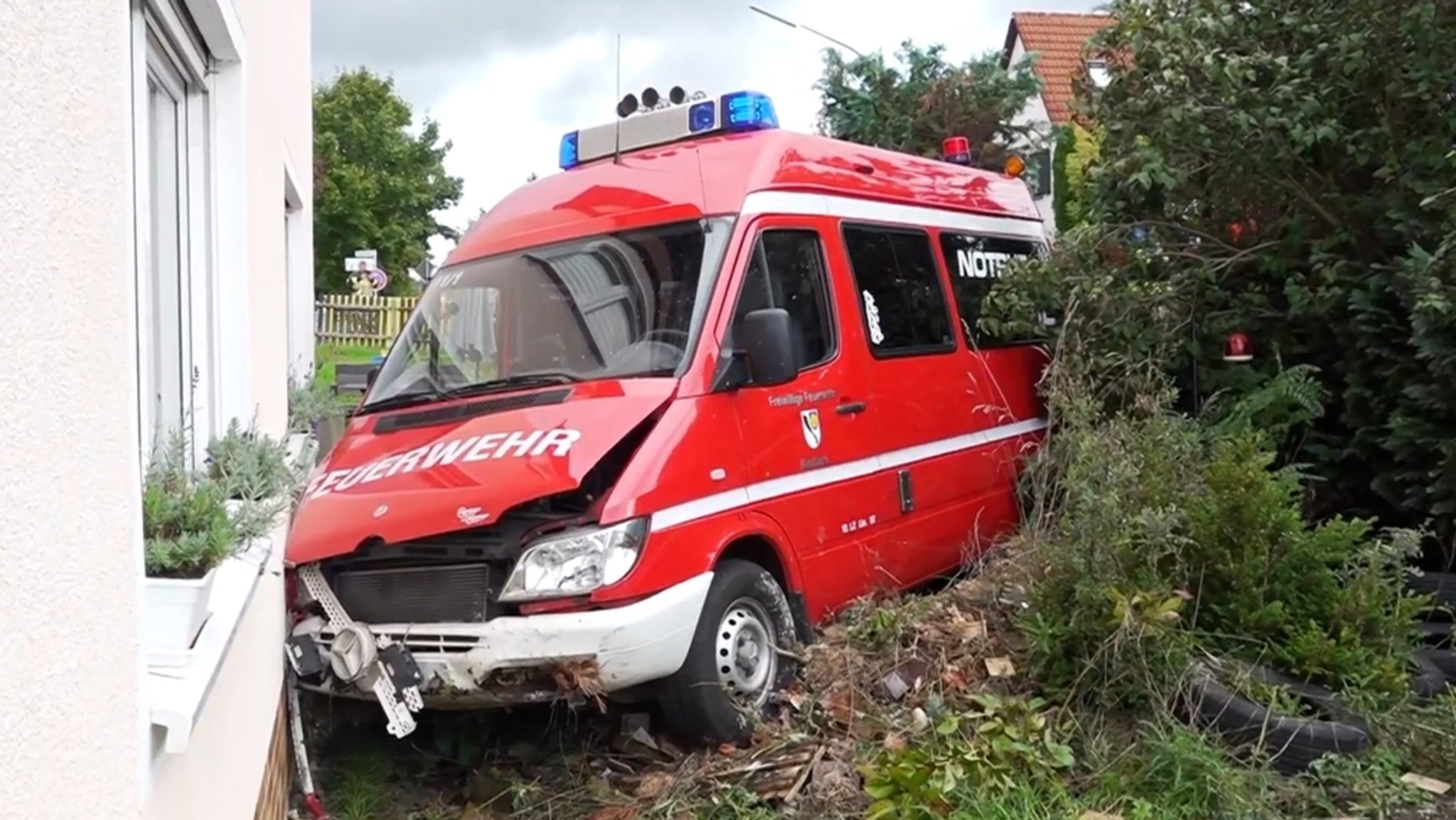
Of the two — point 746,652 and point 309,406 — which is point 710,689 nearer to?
point 746,652

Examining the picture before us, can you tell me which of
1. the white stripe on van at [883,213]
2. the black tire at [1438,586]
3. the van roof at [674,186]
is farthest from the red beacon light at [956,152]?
the black tire at [1438,586]

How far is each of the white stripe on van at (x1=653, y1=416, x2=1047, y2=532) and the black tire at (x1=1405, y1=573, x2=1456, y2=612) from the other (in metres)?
2.24

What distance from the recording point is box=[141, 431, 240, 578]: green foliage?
230 centimetres

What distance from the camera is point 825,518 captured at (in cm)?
546

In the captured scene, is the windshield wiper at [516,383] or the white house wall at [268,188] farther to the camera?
the windshield wiper at [516,383]

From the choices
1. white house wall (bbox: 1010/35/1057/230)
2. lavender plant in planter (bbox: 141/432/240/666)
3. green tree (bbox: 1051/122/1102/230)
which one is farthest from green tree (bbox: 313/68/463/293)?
lavender plant in planter (bbox: 141/432/240/666)

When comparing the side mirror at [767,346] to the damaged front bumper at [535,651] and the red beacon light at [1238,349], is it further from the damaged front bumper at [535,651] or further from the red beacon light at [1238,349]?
the red beacon light at [1238,349]

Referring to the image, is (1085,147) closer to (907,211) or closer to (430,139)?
(907,211)

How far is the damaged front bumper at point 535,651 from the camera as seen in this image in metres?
4.18

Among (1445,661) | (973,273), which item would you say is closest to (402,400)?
(973,273)

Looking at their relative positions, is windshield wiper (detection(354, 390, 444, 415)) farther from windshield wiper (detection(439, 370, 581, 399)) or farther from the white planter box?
the white planter box

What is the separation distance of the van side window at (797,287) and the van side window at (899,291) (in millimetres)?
305

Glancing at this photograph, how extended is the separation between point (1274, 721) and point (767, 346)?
7.54 ft

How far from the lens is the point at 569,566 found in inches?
166
